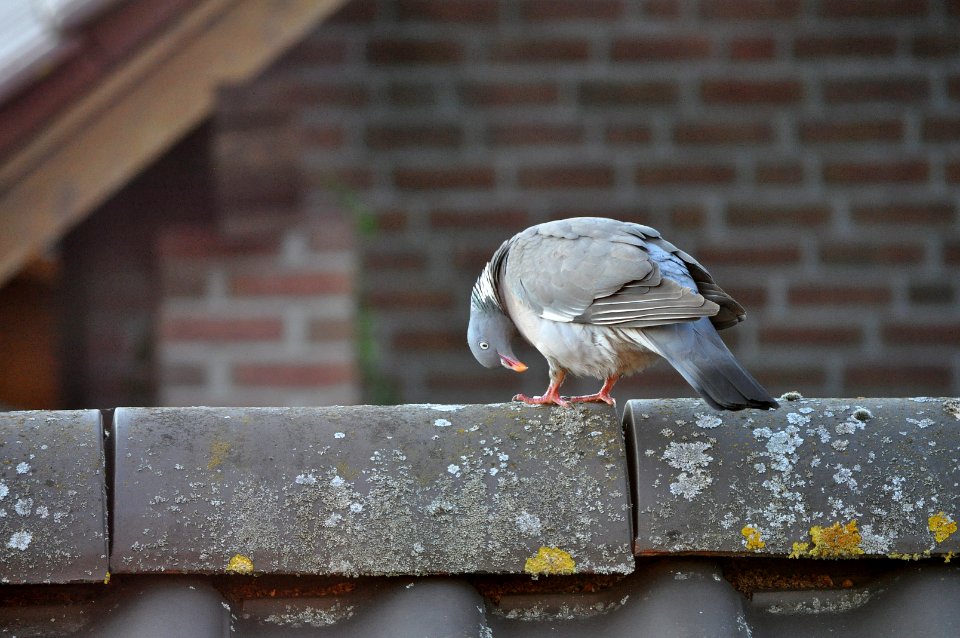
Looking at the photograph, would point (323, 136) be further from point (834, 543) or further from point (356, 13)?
point (834, 543)

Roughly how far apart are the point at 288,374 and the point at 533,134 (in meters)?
1.31

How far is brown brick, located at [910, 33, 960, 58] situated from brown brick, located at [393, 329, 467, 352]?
2.09 metres

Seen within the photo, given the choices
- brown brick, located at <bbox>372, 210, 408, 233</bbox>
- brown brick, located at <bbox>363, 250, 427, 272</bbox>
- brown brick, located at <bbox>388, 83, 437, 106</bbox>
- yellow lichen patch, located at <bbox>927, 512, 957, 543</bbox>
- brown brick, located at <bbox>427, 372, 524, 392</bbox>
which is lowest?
brown brick, located at <bbox>427, 372, 524, 392</bbox>

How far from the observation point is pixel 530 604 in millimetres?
1827

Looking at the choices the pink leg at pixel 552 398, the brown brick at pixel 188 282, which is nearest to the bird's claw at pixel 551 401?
the pink leg at pixel 552 398

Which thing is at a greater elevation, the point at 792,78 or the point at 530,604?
the point at 792,78

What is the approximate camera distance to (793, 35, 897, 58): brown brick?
4711mm

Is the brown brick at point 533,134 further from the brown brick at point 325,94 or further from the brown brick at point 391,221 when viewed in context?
the brown brick at point 325,94

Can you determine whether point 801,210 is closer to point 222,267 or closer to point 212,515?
point 222,267

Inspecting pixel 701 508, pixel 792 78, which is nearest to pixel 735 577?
pixel 701 508

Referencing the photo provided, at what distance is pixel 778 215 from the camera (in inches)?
185

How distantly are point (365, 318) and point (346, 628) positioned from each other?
9.62ft

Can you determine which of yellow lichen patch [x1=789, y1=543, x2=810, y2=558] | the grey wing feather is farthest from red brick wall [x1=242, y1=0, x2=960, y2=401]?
yellow lichen patch [x1=789, y1=543, x2=810, y2=558]

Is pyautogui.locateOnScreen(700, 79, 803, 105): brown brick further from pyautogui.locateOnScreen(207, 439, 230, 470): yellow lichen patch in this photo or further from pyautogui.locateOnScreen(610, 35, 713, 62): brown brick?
pyautogui.locateOnScreen(207, 439, 230, 470): yellow lichen patch
